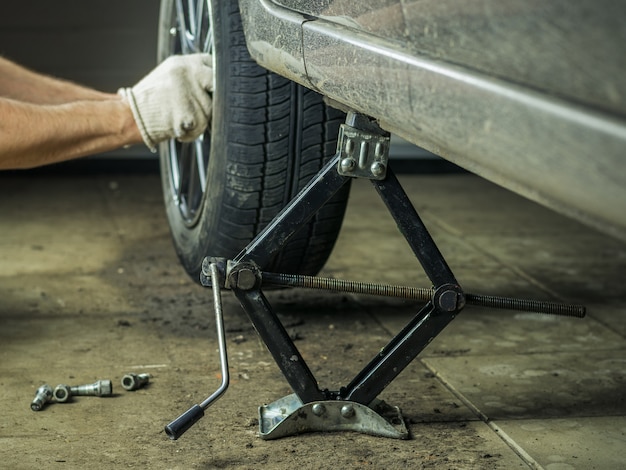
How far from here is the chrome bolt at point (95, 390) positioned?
1.89 meters

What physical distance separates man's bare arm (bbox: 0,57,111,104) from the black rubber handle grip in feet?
4.05

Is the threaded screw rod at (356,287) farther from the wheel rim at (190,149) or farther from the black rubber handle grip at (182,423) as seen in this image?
the wheel rim at (190,149)

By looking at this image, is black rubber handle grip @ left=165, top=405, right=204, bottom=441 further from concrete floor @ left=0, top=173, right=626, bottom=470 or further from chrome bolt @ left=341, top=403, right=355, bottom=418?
chrome bolt @ left=341, top=403, right=355, bottom=418

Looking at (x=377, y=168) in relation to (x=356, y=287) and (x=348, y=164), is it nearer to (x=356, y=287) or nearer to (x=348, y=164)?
(x=348, y=164)

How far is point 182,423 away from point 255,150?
0.78m

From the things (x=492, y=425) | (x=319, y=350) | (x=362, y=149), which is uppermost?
(x=362, y=149)

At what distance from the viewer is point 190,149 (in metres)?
2.70

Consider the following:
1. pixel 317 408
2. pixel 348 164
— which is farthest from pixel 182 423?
pixel 348 164

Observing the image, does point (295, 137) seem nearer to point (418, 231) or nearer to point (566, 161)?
point (418, 231)

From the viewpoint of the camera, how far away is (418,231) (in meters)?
1.76

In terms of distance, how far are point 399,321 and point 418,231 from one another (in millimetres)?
717

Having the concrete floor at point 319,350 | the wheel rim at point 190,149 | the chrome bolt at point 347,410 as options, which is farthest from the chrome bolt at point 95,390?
the wheel rim at point 190,149

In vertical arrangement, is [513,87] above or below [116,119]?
above

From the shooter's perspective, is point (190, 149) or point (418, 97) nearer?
point (418, 97)
